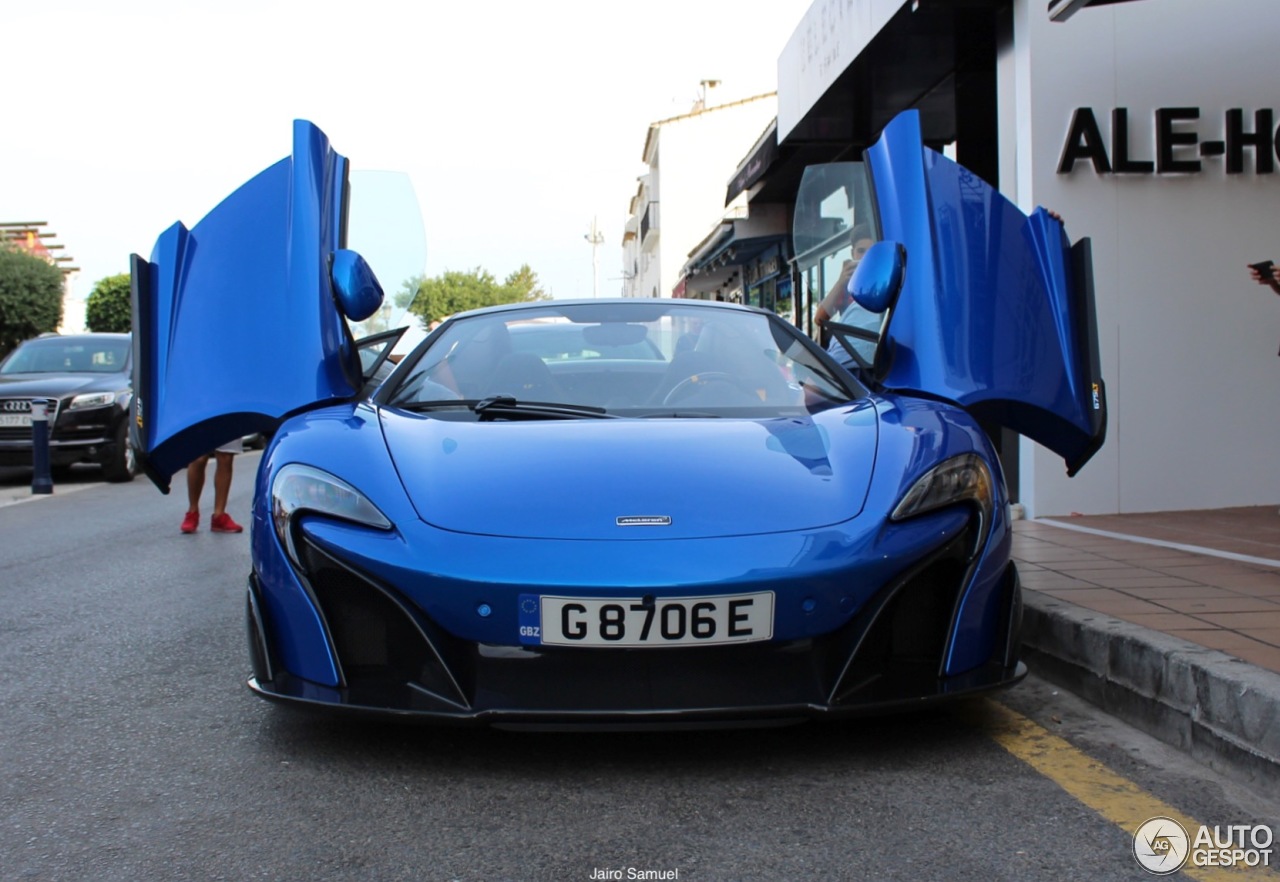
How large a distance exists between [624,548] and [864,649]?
569mm

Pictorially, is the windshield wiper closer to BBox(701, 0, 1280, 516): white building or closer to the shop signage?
BBox(701, 0, 1280, 516): white building

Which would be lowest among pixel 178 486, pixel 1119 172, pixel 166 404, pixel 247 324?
pixel 178 486

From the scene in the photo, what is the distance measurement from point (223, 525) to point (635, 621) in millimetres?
5986

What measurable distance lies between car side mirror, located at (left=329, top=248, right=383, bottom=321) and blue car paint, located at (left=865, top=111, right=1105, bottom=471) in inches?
63.1

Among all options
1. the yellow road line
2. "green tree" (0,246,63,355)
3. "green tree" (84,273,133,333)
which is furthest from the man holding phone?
"green tree" (84,273,133,333)

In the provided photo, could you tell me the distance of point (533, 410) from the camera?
138 inches

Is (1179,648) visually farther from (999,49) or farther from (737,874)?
(999,49)

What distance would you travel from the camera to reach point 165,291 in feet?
13.0

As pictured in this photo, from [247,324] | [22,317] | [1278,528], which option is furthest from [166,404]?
[22,317]

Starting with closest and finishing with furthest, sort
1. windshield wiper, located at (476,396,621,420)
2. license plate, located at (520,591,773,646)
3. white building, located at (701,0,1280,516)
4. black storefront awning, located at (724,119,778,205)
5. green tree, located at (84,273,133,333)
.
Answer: license plate, located at (520,591,773,646)
windshield wiper, located at (476,396,621,420)
white building, located at (701,0,1280,516)
black storefront awning, located at (724,119,778,205)
green tree, located at (84,273,133,333)

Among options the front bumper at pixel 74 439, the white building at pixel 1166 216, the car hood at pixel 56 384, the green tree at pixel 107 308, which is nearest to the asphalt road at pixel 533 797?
the white building at pixel 1166 216

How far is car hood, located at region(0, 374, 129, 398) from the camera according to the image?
1220cm

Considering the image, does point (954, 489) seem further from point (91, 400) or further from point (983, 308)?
point (91, 400)

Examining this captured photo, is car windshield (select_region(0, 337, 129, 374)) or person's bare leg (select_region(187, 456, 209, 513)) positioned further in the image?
car windshield (select_region(0, 337, 129, 374))
